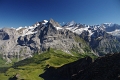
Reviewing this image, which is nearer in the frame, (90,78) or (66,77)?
(90,78)

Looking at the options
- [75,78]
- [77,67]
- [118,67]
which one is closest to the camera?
[118,67]

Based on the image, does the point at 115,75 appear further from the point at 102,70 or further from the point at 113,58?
the point at 113,58

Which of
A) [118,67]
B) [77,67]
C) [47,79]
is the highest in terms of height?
[118,67]

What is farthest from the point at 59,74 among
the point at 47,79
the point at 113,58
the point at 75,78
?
the point at 113,58

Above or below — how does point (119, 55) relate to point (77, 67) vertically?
above

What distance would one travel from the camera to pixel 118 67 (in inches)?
2835

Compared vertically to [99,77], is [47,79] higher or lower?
lower

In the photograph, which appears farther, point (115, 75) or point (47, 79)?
point (47, 79)

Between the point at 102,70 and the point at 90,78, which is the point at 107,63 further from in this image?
the point at 90,78

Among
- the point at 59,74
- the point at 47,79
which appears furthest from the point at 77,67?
the point at 47,79

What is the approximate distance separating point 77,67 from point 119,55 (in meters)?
79.5

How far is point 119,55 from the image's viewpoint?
8800 centimetres

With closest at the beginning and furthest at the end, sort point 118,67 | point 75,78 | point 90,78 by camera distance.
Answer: point 118,67
point 90,78
point 75,78

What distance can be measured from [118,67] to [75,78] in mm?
28908
